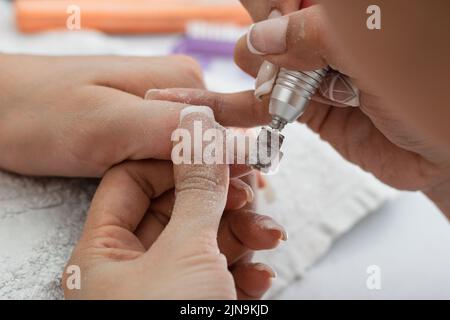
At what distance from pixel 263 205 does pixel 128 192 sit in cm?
25

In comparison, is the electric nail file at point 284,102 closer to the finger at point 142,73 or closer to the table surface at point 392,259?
the finger at point 142,73

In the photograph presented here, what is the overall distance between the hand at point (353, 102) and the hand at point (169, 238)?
9 cm

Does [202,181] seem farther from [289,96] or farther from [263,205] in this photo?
[263,205]

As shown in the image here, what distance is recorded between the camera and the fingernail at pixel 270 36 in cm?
55

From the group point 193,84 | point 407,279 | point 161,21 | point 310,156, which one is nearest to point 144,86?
point 193,84

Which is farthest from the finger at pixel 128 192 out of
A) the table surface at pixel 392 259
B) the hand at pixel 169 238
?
the table surface at pixel 392 259

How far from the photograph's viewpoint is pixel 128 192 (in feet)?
1.91

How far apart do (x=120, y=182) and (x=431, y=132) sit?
0.30m

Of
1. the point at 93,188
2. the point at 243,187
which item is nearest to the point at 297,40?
the point at 243,187

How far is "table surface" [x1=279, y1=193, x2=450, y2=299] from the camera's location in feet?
2.43

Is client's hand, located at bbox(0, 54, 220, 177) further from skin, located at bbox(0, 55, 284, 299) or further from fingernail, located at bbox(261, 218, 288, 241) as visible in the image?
fingernail, located at bbox(261, 218, 288, 241)

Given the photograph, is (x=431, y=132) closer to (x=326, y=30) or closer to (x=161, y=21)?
→ (x=326, y=30)

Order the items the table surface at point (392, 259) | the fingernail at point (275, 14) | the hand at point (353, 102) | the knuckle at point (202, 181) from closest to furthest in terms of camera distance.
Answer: the hand at point (353, 102) < the knuckle at point (202, 181) < the fingernail at point (275, 14) < the table surface at point (392, 259)

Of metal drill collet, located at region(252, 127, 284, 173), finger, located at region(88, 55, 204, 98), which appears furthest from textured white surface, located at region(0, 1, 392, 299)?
metal drill collet, located at region(252, 127, 284, 173)
